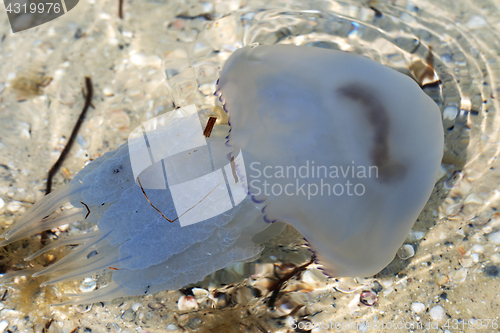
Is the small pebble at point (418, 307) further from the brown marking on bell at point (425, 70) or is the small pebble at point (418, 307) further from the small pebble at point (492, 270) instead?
the brown marking on bell at point (425, 70)

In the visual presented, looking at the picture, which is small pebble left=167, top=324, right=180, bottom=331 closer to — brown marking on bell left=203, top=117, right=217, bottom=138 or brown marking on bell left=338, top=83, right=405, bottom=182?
brown marking on bell left=203, top=117, right=217, bottom=138

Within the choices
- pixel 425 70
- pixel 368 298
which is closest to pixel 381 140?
pixel 425 70

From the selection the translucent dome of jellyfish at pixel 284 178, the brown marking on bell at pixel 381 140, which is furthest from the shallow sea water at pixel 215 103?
the brown marking on bell at pixel 381 140

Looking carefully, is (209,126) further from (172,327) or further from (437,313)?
(437,313)

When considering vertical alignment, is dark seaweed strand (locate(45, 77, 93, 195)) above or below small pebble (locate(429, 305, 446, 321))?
above

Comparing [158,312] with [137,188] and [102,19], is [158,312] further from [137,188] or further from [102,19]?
[102,19]

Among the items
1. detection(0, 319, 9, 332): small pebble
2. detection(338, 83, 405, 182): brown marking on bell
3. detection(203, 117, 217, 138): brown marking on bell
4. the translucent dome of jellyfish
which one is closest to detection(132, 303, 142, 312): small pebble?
the translucent dome of jellyfish
